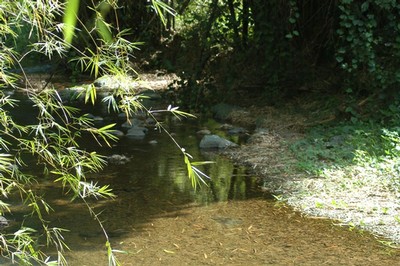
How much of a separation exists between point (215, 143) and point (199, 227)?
284cm

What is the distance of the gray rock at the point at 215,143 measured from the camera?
7.88m

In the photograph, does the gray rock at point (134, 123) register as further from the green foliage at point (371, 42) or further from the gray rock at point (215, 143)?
the green foliage at point (371, 42)

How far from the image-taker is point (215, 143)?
26.0 ft

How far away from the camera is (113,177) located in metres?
6.58

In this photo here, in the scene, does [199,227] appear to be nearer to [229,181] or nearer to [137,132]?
[229,181]

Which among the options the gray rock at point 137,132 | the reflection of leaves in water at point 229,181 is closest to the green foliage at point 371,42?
the reflection of leaves in water at point 229,181

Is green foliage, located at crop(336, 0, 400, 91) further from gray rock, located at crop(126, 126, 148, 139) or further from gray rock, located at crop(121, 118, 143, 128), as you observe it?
gray rock, located at crop(121, 118, 143, 128)

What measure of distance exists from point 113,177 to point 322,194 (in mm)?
2043

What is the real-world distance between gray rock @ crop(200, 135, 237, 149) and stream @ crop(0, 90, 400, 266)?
3.20ft

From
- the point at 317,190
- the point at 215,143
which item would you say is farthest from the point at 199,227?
the point at 215,143

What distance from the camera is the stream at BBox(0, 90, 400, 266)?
4.54 m

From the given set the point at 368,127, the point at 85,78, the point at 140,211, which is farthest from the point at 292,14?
the point at 85,78

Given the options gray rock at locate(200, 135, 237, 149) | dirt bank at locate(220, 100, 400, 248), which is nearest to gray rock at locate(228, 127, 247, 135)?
dirt bank at locate(220, 100, 400, 248)

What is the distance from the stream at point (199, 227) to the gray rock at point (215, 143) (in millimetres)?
976
